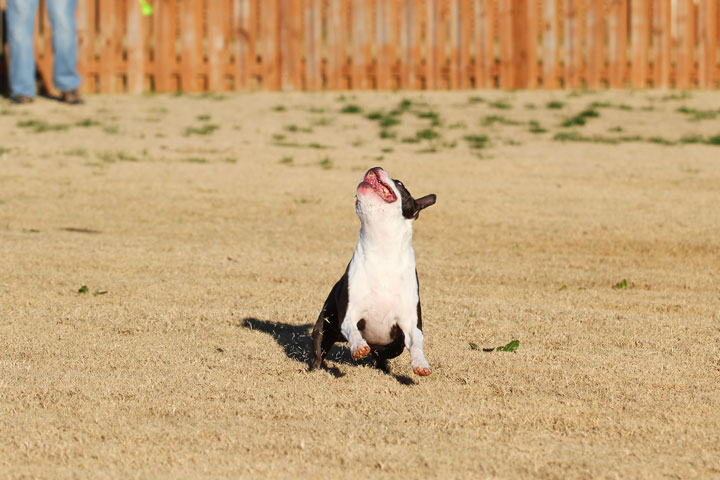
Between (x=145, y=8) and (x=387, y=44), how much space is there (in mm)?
3720

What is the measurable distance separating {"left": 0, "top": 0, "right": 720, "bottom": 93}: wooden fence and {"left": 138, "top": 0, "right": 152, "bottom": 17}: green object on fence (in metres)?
0.08

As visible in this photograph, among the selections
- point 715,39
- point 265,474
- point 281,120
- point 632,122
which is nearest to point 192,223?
point 281,120

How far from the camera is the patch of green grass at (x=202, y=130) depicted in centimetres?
1488

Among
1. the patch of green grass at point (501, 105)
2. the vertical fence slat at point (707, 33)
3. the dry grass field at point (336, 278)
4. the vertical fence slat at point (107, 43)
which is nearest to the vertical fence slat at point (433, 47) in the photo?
the dry grass field at point (336, 278)

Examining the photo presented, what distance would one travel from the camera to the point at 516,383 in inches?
205

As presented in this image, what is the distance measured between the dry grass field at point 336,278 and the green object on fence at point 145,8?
1.31 meters

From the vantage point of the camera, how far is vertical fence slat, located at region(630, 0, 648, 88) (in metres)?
17.2

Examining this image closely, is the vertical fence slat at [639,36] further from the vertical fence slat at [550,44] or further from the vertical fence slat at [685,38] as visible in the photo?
the vertical fence slat at [550,44]

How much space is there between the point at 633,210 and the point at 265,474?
779 cm

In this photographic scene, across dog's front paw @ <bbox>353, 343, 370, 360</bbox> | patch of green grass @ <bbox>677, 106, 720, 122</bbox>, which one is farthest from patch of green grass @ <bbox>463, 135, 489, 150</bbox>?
dog's front paw @ <bbox>353, 343, 370, 360</bbox>

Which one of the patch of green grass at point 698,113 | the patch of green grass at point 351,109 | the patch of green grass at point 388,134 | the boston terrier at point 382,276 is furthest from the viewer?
the patch of green grass at point 351,109

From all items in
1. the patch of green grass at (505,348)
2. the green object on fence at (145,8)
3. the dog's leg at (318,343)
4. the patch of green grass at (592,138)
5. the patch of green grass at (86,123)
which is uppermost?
the green object on fence at (145,8)

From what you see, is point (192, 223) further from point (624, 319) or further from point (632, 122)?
point (632, 122)

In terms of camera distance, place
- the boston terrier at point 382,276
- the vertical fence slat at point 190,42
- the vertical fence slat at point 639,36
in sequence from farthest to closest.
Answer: the vertical fence slat at point 639,36, the vertical fence slat at point 190,42, the boston terrier at point 382,276
